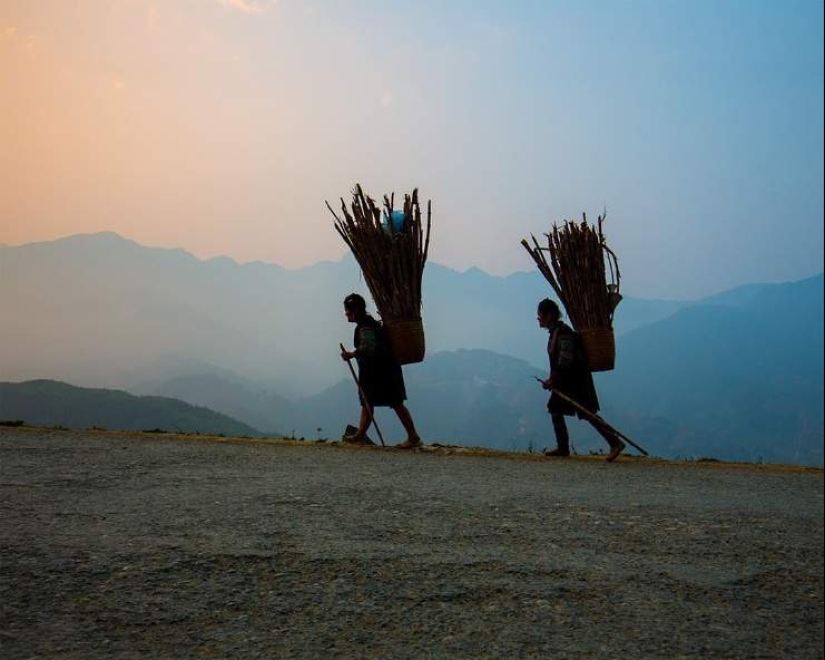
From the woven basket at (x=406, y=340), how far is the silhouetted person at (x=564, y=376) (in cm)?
121

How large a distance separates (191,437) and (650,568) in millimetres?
5375

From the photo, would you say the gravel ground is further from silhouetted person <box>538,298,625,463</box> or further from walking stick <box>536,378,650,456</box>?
silhouetted person <box>538,298,625,463</box>

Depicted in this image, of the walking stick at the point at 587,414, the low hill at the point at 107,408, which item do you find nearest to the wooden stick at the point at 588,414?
the walking stick at the point at 587,414

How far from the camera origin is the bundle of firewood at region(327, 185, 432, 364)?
7.85 metres

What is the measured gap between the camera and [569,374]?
24.3 ft

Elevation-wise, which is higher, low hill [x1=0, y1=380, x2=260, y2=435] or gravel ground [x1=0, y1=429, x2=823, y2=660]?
low hill [x1=0, y1=380, x2=260, y2=435]

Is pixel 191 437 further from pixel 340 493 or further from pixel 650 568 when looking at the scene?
pixel 650 568

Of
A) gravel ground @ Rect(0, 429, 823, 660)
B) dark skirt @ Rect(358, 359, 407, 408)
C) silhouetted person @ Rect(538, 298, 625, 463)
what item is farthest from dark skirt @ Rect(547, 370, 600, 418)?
gravel ground @ Rect(0, 429, 823, 660)

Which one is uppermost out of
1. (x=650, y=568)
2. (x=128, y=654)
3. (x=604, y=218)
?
(x=604, y=218)

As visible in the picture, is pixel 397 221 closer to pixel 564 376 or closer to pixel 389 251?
pixel 389 251

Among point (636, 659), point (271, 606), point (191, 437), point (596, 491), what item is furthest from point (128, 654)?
point (191, 437)

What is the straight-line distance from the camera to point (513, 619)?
114 inches

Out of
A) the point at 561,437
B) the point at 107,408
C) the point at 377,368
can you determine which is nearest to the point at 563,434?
the point at 561,437

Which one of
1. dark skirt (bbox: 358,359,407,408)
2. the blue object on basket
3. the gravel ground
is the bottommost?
the gravel ground
